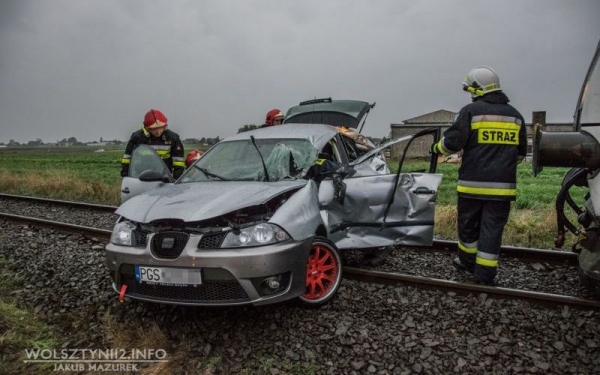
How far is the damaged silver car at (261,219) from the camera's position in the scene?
3293mm

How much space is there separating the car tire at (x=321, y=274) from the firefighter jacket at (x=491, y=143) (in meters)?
1.55

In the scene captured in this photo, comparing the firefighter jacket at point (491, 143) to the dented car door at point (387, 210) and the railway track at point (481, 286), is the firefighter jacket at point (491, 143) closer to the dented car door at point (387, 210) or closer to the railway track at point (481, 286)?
the dented car door at point (387, 210)

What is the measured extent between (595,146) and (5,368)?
4.92 meters

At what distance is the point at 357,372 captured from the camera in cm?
303

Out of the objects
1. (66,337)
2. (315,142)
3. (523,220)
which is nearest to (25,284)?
(66,337)

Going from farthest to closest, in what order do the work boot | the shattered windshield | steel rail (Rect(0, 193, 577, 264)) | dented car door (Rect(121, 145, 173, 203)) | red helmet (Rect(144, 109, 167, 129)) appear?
red helmet (Rect(144, 109, 167, 129)) → steel rail (Rect(0, 193, 577, 264)) → dented car door (Rect(121, 145, 173, 203)) → the work boot → the shattered windshield

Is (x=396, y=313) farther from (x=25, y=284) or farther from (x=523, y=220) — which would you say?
(x=523, y=220)

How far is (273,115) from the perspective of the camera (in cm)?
816

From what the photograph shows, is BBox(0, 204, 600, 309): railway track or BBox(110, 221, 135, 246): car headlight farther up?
BBox(110, 221, 135, 246): car headlight

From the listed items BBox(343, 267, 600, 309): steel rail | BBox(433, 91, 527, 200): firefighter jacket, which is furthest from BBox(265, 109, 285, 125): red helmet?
BBox(433, 91, 527, 200): firefighter jacket

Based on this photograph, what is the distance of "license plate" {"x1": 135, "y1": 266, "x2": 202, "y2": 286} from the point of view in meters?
3.27

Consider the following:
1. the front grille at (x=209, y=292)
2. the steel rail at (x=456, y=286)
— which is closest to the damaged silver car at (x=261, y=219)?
the front grille at (x=209, y=292)

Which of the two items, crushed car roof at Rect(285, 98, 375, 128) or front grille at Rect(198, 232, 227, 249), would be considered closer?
front grille at Rect(198, 232, 227, 249)

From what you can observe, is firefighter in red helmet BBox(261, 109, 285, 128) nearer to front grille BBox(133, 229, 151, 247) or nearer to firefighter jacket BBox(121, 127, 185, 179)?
firefighter jacket BBox(121, 127, 185, 179)
